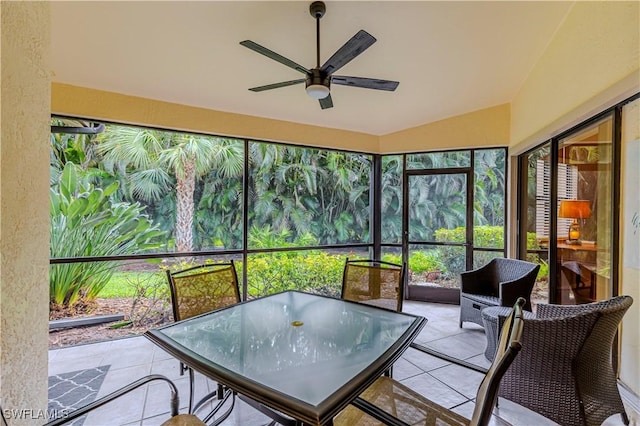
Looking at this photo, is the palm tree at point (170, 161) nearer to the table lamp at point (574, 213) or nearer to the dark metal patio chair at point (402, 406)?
the dark metal patio chair at point (402, 406)

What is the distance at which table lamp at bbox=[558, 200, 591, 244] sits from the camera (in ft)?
9.02

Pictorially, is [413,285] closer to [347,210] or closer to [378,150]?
[347,210]

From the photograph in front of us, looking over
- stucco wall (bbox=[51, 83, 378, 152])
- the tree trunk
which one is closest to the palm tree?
the tree trunk

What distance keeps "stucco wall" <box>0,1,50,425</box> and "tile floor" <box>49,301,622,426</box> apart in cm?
96

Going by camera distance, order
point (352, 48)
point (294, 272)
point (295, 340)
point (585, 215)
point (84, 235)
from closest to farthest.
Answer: point (295, 340), point (352, 48), point (585, 215), point (84, 235), point (294, 272)

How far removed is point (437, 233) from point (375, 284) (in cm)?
263

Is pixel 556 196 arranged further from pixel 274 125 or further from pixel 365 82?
pixel 274 125

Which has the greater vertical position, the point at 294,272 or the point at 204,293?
the point at 204,293

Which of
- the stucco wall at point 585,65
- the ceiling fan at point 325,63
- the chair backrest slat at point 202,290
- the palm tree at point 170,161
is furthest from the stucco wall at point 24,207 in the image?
the stucco wall at point 585,65

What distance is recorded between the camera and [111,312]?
12.3 feet

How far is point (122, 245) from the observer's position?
12.2ft

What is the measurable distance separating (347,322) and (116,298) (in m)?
3.19

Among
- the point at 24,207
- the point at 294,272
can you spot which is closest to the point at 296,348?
the point at 24,207

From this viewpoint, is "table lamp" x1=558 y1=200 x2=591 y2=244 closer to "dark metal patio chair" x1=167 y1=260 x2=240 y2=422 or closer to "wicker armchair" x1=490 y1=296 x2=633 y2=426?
"wicker armchair" x1=490 y1=296 x2=633 y2=426
